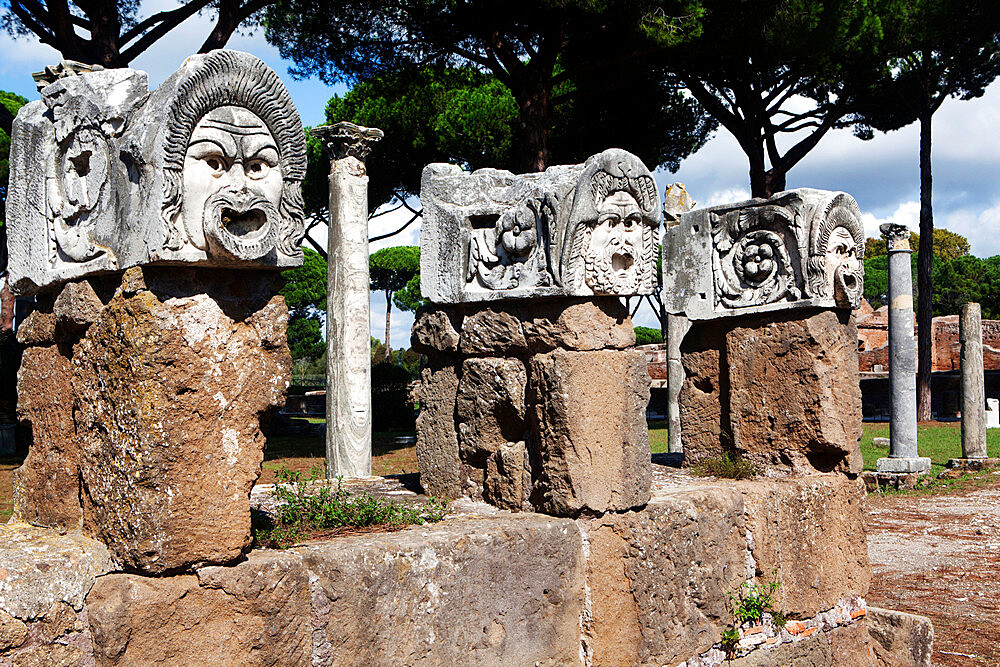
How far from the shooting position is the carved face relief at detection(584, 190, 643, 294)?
386 centimetres

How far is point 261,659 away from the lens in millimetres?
2773

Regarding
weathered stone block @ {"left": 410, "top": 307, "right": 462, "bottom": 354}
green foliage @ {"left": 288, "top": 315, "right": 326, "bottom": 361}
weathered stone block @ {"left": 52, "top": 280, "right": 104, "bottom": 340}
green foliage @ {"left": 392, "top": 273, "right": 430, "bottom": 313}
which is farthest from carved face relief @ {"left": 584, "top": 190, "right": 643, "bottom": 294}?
green foliage @ {"left": 288, "top": 315, "right": 326, "bottom": 361}

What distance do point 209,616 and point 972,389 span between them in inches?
514

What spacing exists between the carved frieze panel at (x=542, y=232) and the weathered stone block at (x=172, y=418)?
4.47 ft

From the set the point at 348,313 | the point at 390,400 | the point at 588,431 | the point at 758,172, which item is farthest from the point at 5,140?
the point at 588,431

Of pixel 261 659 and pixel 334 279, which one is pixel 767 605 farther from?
pixel 334 279

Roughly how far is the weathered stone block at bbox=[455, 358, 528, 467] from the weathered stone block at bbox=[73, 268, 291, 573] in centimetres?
130

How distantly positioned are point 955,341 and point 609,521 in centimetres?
2924

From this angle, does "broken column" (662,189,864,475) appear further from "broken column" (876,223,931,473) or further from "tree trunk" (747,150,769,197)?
"tree trunk" (747,150,769,197)

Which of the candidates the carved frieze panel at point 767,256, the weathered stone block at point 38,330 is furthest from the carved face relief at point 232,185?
the carved frieze panel at point 767,256

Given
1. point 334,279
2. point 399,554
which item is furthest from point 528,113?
point 399,554

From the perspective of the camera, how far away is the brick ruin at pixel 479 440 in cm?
271

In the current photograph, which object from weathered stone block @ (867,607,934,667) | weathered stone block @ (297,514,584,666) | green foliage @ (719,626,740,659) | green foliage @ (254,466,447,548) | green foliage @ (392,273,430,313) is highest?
green foliage @ (392,273,430,313)

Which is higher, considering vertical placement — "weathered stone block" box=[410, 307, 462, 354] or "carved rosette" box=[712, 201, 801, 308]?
"carved rosette" box=[712, 201, 801, 308]
